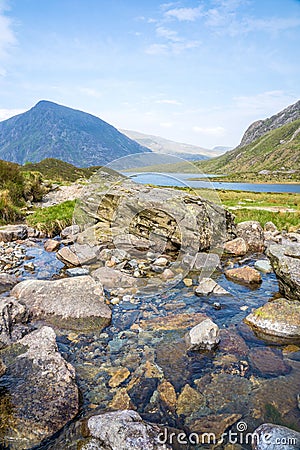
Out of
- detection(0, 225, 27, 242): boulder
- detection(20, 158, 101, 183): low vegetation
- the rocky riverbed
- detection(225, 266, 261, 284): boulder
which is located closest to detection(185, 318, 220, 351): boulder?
the rocky riverbed

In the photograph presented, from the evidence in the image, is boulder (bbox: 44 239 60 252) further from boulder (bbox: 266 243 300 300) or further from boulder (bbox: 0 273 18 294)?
boulder (bbox: 266 243 300 300)

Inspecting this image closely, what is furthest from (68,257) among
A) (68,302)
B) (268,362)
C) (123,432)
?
(123,432)

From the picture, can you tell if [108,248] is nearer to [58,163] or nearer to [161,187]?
[161,187]

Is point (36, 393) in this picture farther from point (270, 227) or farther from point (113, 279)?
point (270, 227)

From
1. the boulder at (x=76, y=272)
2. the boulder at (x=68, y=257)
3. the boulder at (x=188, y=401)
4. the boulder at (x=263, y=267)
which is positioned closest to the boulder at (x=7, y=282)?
the boulder at (x=76, y=272)

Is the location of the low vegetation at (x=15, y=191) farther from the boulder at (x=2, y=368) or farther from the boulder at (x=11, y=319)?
the boulder at (x=2, y=368)

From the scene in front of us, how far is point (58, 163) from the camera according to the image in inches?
2549

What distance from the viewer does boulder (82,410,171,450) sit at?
12.9ft

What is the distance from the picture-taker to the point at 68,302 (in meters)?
7.95

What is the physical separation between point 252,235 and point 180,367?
35.4 feet

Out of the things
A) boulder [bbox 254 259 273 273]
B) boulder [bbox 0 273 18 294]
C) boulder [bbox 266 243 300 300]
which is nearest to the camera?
boulder [bbox 266 243 300 300]

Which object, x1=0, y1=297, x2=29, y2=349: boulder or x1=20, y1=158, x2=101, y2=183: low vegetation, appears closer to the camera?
x1=0, y1=297, x2=29, y2=349: boulder

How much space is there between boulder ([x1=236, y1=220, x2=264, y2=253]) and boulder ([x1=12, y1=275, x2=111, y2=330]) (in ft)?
31.0

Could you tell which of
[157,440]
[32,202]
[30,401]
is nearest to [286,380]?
[157,440]
